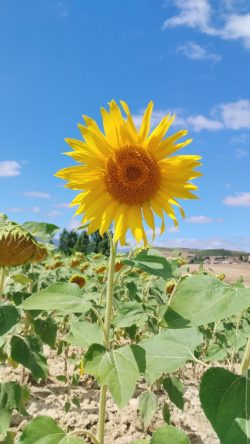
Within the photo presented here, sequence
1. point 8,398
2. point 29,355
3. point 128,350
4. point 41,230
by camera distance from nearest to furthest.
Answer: point 128,350 → point 41,230 → point 8,398 → point 29,355

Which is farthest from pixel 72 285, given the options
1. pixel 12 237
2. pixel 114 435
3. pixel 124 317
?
pixel 114 435

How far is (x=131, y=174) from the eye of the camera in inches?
82.1

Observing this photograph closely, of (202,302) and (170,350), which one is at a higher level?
(202,302)

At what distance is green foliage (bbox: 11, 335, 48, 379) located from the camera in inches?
96.1

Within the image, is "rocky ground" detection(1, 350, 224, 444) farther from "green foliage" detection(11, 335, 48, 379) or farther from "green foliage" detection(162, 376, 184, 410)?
"green foliage" detection(11, 335, 48, 379)

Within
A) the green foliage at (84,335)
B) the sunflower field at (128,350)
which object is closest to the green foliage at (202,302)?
the sunflower field at (128,350)

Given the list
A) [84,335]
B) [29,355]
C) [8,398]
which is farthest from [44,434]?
[29,355]

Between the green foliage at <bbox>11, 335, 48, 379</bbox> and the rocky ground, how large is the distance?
0.89m

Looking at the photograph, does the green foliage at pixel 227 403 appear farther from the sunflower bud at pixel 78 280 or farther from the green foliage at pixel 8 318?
the sunflower bud at pixel 78 280

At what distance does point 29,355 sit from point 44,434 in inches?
35.5

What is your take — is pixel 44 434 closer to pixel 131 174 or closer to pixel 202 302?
pixel 202 302

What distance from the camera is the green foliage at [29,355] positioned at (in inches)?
96.1

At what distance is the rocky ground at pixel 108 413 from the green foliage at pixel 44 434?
5.36 ft

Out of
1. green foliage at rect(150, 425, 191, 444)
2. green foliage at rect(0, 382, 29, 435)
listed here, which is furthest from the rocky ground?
green foliage at rect(150, 425, 191, 444)
